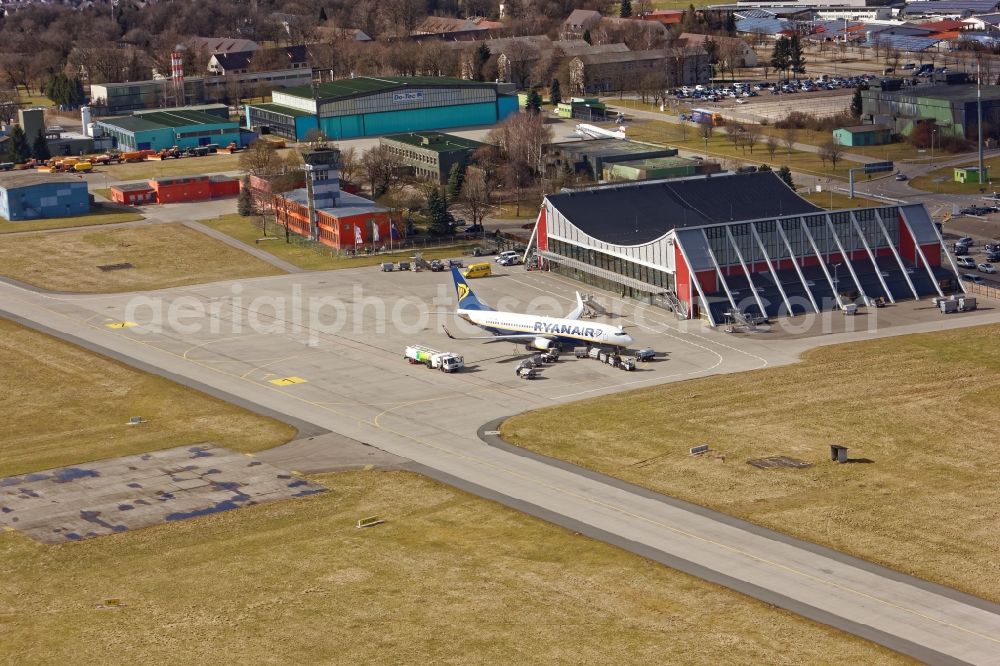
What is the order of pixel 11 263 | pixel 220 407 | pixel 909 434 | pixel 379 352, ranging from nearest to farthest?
1. pixel 909 434
2. pixel 220 407
3. pixel 379 352
4. pixel 11 263

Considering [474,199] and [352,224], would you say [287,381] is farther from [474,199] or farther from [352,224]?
[474,199]

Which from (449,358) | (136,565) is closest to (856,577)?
(136,565)

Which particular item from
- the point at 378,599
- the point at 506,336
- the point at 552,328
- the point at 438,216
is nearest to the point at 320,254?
the point at 438,216

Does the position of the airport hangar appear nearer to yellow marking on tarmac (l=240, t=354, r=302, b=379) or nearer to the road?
the road

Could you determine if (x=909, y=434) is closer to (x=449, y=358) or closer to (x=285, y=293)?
(x=449, y=358)

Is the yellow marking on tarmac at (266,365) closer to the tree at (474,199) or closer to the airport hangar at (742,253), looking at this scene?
the airport hangar at (742,253)
